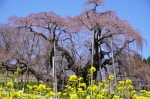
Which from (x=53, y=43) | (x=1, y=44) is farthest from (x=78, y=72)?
(x=1, y=44)

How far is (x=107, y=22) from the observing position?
49.9 ft

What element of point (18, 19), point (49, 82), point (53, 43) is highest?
point (18, 19)

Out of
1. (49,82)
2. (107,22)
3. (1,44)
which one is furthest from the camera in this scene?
(1,44)

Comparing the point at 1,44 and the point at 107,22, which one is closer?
the point at 107,22

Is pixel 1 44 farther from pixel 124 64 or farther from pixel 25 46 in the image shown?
pixel 124 64

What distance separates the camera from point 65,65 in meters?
17.3

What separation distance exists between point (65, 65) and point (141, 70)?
167 inches

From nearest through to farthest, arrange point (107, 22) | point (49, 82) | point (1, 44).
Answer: point (107, 22) → point (49, 82) → point (1, 44)

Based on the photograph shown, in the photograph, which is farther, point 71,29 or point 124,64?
point 124,64

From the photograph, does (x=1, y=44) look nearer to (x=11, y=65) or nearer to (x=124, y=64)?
(x=11, y=65)

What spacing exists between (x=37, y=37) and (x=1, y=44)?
254 inches

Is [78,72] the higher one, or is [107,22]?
[107,22]

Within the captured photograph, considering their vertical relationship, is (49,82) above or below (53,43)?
below

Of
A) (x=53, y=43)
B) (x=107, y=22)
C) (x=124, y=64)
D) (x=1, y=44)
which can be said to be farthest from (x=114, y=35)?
(x=1, y=44)
